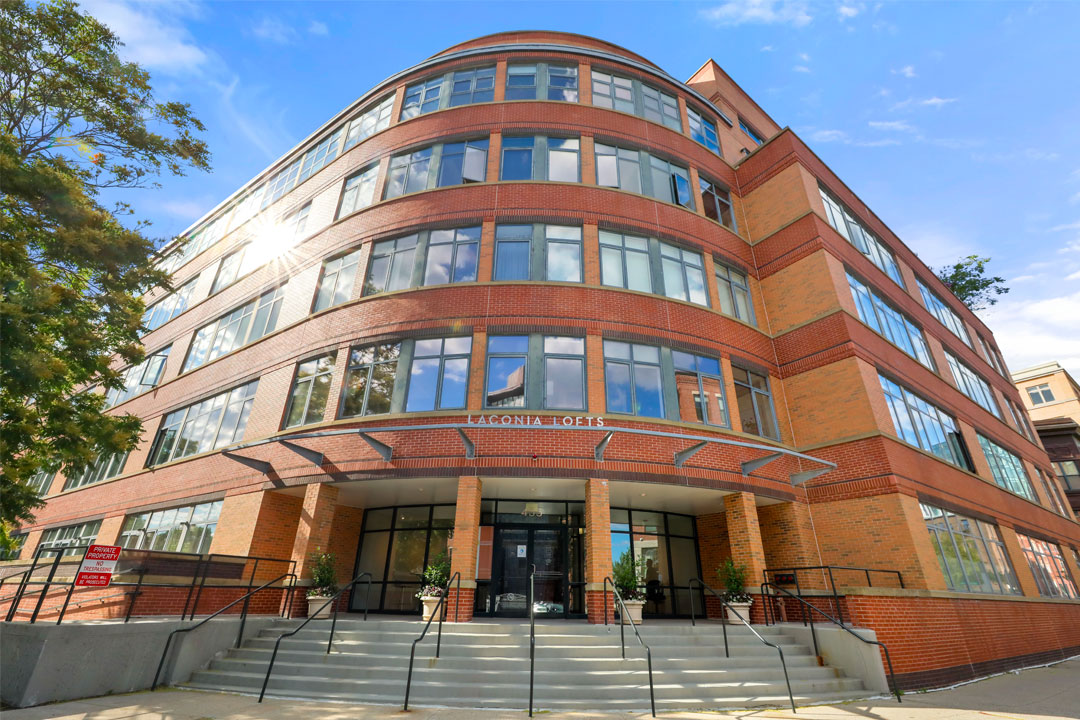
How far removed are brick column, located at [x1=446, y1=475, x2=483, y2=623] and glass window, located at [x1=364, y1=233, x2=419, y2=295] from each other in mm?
6498

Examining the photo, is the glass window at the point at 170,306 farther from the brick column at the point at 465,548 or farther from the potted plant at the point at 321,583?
the brick column at the point at 465,548

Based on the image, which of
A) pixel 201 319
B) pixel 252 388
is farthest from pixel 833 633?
pixel 201 319

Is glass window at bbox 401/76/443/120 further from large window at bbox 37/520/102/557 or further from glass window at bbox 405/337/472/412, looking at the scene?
large window at bbox 37/520/102/557

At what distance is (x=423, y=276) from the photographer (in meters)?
14.8

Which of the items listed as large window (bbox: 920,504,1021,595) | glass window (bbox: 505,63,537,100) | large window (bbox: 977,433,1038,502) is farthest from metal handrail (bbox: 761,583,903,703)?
glass window (bbox: 505,63,537,100)

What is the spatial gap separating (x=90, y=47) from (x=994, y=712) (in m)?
21.7

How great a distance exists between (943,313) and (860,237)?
336 inches

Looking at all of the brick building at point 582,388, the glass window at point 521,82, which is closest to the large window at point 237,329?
the brick building at point 582,388

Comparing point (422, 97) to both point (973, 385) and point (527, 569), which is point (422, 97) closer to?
point (527, 569)

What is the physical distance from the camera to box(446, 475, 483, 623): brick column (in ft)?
35.3

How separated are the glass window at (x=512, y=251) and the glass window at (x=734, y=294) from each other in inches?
254

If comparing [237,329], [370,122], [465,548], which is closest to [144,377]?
[237,329]

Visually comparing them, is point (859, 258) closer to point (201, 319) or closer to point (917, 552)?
point (917, 552)

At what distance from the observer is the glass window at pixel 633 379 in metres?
13.2
